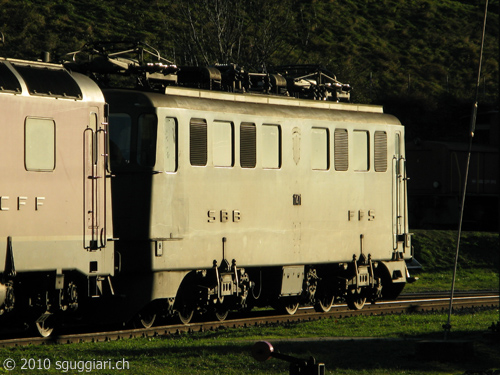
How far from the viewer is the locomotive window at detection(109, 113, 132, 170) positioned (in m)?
14.7

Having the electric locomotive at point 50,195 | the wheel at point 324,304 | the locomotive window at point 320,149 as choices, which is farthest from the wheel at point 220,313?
the electric locomotive at point 50,195

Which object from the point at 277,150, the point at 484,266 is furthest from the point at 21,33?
the point at 277,150

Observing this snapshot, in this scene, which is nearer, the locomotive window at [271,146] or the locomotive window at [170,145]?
the locomotive window at [170,145]

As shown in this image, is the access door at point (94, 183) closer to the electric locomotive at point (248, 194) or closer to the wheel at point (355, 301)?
the electric locomotive at point (248, 194)

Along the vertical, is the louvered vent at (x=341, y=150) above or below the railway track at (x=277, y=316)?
above

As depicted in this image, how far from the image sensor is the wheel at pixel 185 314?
16062mm

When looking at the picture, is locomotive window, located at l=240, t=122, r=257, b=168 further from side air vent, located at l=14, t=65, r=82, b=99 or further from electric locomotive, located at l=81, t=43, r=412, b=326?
side air vent, located at l=14, t=65, r=82, b=99

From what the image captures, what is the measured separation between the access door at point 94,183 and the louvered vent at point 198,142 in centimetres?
174

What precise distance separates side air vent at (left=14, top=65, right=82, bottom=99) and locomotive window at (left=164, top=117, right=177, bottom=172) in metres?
1.77

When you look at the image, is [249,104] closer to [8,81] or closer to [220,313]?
[220,313]

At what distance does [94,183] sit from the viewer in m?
13.6

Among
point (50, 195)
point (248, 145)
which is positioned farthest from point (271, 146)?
point (50, 195)

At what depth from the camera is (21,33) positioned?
53875mm

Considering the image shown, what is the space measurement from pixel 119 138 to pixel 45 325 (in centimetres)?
298
